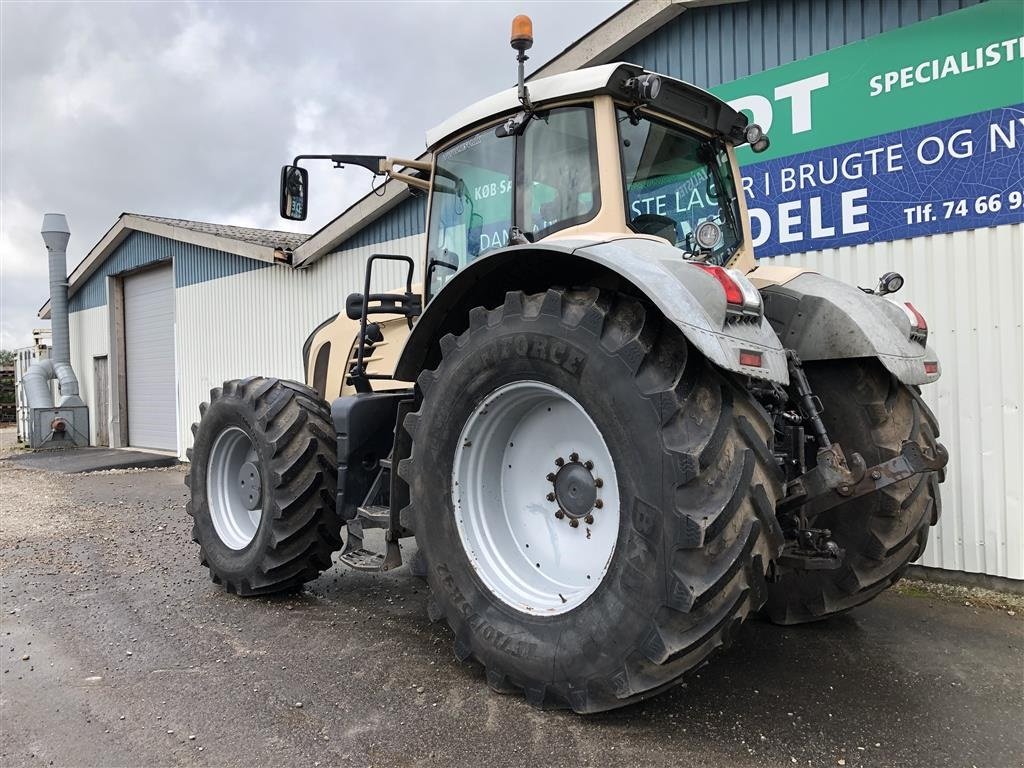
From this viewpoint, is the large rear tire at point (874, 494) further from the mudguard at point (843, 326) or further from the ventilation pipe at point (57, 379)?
the ventilation pipe at point (57, 379)

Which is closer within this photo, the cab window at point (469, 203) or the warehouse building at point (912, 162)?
the cab window at point (469, 203)

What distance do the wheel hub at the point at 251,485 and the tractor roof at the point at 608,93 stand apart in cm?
229

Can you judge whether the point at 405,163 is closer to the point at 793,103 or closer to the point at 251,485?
the point at 251,485

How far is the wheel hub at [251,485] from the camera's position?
4.62 meters

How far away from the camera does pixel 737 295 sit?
2639 millimetres

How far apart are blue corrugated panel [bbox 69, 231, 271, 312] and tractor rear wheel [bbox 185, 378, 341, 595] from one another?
763 centimetres

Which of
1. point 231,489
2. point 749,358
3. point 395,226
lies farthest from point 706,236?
point 395,226

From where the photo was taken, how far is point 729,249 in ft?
13.2

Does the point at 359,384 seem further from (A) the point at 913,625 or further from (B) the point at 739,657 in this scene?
(A) the point at 913,625

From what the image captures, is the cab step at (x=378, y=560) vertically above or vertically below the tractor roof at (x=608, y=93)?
below

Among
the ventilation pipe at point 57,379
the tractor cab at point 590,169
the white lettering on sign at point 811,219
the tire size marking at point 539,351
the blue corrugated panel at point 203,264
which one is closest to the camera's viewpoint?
the tire size marking at point 539,351

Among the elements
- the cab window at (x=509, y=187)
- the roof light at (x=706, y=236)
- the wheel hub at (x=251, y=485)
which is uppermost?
the cab window at (x=509, y=187)

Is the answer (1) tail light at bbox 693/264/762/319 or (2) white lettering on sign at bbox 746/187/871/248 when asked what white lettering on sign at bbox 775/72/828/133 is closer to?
(2) white lettering on sign at bbox 746/187/871/248

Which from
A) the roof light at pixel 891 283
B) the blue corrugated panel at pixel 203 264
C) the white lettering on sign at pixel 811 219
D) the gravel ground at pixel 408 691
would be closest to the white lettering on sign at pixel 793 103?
the white lettering on sign at pixel 811 219
